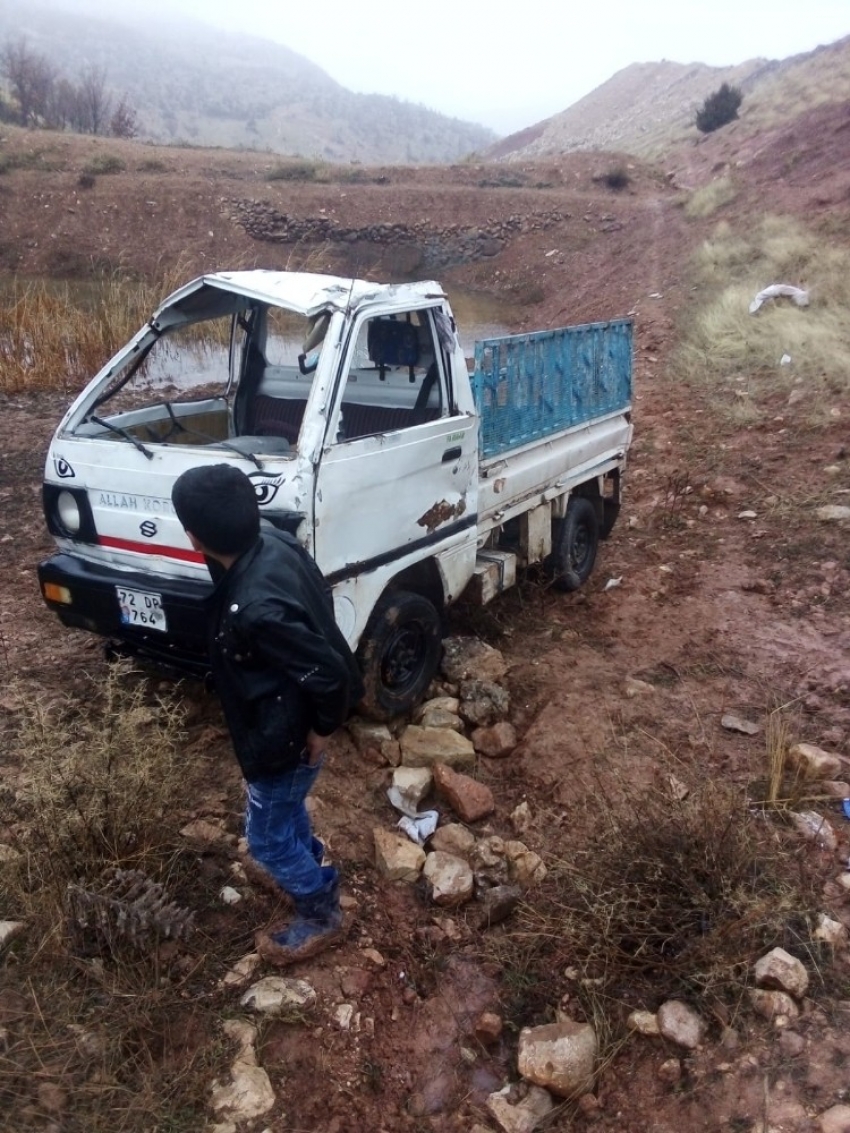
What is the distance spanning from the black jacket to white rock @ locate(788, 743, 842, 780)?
6.55ft

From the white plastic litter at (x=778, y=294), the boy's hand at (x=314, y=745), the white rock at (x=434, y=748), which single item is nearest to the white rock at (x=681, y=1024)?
the boy's hand at (x=314, y=745)

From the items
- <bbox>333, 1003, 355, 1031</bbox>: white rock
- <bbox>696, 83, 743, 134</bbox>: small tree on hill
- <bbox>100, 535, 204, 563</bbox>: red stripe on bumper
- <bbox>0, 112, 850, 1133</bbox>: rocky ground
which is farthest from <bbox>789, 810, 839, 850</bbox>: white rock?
<bbox>696, 83, 743, 134</bbox>: small tree on hill

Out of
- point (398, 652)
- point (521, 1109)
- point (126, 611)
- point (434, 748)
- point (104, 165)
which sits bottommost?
point (521, 1109)

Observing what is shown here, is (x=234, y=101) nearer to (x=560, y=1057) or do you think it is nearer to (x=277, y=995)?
(x=277, y=995)

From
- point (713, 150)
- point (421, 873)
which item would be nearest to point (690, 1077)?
point (421, 873)

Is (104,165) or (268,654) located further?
(104,165)

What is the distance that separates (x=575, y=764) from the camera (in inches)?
148

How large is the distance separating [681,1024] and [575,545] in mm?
3555

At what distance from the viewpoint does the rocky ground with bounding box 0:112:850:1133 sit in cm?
234

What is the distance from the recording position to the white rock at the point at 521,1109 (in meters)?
2.31

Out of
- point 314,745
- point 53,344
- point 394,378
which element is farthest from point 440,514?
point 53,344

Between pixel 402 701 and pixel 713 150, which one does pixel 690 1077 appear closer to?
pixel 402 701

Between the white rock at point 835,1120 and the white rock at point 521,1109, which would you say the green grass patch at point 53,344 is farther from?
the white rock at point 835,1120

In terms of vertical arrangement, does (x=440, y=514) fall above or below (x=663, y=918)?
above
